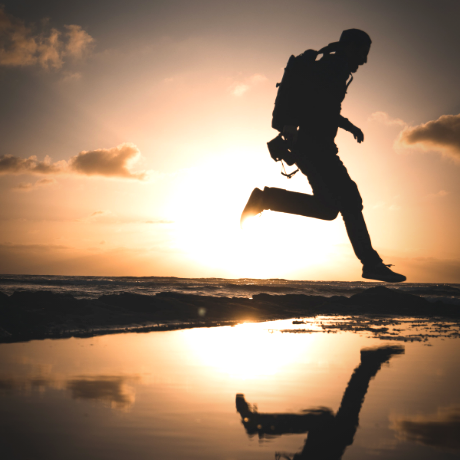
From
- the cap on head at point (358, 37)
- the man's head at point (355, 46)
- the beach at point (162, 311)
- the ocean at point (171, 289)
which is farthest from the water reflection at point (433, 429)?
the ocean at point (171, 289)

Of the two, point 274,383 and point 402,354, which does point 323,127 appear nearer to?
point 274,383

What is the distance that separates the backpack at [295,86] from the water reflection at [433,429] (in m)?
2.53

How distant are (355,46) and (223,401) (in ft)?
10.6

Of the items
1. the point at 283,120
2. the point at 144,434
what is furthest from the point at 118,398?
the point at 283,120

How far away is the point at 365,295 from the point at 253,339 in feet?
33.2

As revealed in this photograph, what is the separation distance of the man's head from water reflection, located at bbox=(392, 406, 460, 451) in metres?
2.91

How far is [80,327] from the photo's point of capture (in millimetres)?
8609

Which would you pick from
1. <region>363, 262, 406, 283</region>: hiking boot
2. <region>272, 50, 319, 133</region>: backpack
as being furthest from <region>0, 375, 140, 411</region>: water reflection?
<region>272, 50, 319, 133</region>: backpack

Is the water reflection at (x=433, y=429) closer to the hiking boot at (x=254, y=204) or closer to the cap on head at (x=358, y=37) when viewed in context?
the hiking boot at (x=254, y=204)

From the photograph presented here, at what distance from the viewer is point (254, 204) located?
13.0ft

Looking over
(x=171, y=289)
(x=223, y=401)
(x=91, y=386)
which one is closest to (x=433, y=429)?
Result: (x=223, y=401)

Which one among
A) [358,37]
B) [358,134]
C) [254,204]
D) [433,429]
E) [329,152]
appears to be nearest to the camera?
[433,429]

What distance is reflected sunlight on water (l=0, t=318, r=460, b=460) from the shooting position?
9.02 ft

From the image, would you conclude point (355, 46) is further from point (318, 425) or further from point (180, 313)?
point (180, 313)
